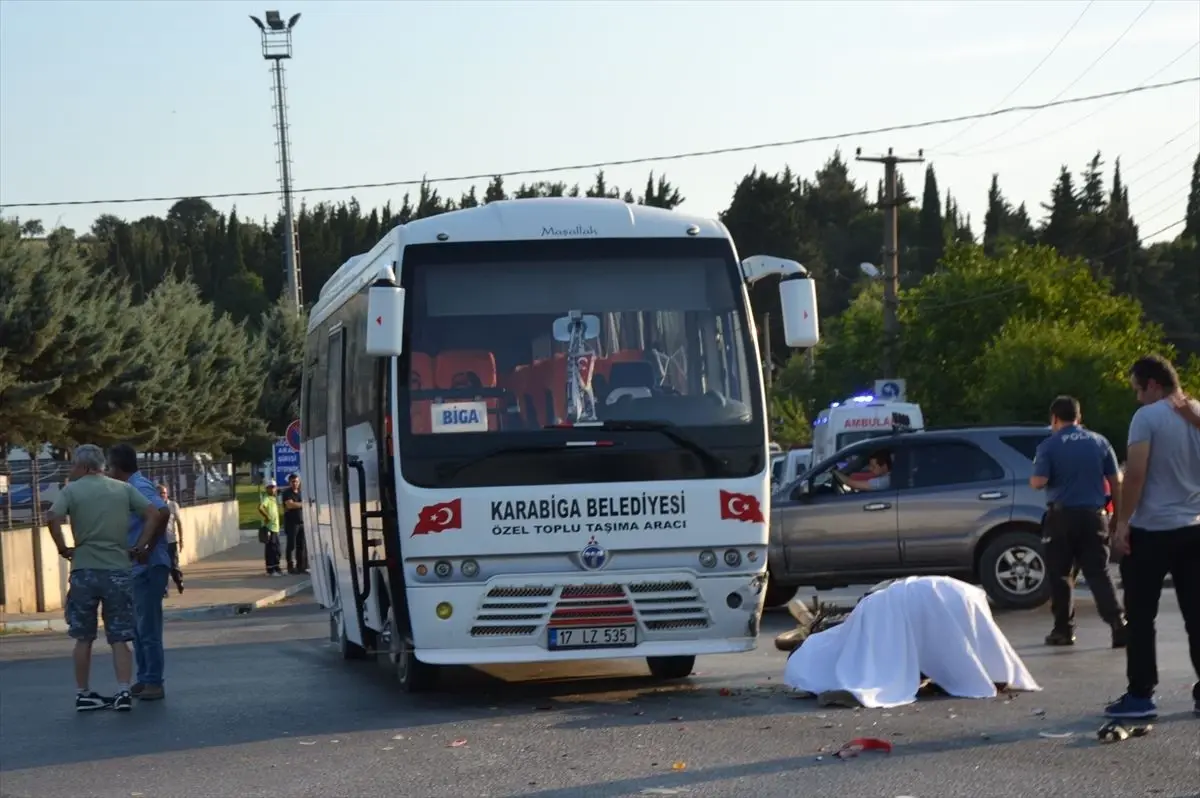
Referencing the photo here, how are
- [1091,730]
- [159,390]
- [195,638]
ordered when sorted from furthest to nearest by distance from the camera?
[159,390] < [195,638] < [1091,730]

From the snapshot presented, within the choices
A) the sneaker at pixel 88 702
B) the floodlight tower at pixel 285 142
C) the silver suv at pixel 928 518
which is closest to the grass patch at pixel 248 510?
the floodlight tower at pixel 285 142

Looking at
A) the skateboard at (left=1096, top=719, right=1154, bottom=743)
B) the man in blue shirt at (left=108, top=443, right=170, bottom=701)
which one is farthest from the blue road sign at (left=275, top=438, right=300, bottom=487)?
the skateboard at (left=1096, top=719, right=1154, bottom=743)

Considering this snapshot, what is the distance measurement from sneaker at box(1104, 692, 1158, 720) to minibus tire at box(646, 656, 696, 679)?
400 centimetres

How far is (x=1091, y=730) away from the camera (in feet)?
31.9

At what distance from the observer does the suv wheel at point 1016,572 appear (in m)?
18.2

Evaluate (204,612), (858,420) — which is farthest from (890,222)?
(204,612)

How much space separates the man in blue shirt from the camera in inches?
514

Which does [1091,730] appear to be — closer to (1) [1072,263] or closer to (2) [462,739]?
(2) [462,739]

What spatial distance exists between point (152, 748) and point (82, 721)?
1792 mm

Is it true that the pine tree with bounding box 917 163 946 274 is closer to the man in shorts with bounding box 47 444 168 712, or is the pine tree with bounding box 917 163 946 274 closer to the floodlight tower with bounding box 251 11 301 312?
the floodlight tower with bounding box 251 11 301 312

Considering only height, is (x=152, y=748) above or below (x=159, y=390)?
below

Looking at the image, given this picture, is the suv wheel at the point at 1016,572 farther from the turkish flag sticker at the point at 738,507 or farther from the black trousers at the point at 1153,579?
the black trousers at the point at 1153,579

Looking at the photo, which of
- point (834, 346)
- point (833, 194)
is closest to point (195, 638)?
point (834, 346)

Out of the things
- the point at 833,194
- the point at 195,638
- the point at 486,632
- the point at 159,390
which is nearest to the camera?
the point at 486,632
